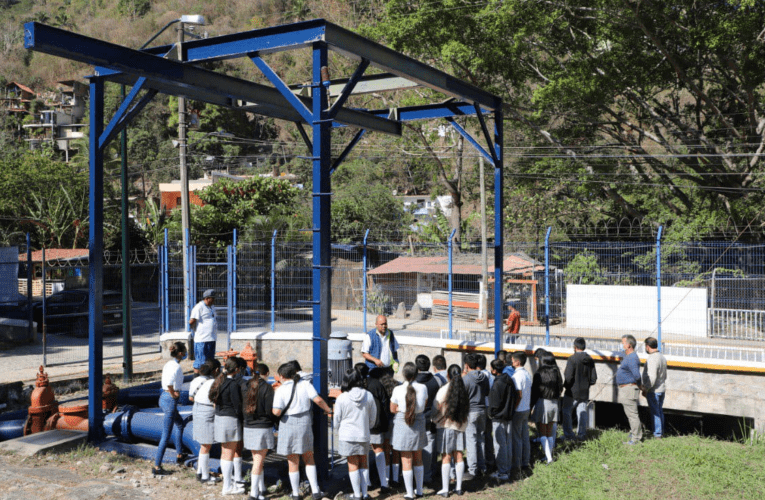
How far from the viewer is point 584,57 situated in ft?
73.4

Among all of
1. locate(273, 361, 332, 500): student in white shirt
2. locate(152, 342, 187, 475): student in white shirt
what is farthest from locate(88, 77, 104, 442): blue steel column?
locate(273, 361, 332, 500): student in white shirt

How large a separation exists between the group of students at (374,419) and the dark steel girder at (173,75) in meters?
3.45

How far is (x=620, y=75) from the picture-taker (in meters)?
21.7

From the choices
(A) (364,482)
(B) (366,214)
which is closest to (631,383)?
(A) (364,482)

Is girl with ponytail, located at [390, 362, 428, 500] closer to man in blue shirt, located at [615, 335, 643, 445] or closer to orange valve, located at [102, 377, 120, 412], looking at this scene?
man in blue shirt, located at [615, 335, 643, 445]

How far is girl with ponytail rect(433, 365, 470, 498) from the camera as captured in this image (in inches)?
310

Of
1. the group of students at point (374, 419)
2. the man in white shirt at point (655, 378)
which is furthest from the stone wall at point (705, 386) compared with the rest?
the group of students at point (374, 419)

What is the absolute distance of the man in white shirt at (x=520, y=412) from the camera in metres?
8.70

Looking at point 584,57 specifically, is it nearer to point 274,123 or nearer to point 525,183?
point 525,183

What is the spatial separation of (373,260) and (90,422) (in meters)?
18.4

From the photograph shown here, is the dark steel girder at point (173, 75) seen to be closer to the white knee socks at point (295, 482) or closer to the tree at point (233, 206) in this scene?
the white knee socks at point (295, 482)

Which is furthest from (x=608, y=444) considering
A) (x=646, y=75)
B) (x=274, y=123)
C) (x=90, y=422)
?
(x=274, y=123)

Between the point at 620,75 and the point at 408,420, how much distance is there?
17351 millimetres

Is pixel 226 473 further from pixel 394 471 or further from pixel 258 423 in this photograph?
pixel 394 471
